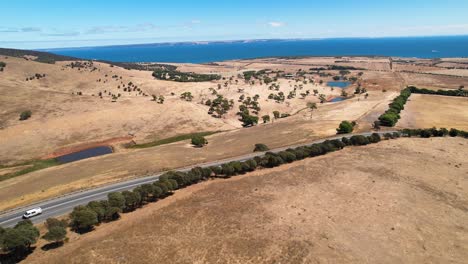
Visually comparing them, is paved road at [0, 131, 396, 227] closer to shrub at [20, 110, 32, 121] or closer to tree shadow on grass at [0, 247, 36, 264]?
tree shadow on grass at [0, 247, 36, 264]

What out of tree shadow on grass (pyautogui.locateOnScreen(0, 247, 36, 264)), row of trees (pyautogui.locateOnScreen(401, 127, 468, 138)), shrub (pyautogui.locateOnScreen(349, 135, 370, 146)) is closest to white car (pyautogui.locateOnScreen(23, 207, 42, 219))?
tree shadow on grass (pyautogui.locateOnScreen(0, 247, 36, 264))

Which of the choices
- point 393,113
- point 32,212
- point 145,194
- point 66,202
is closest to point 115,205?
point 145,194

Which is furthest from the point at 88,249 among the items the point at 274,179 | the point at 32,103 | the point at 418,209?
the point at 32,103

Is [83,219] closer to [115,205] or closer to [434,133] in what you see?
[115,205]

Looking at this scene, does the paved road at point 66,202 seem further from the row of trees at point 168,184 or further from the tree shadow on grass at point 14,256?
the tree shadow on grass at point 14,256

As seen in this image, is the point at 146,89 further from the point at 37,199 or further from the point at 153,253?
the point at 153,253
